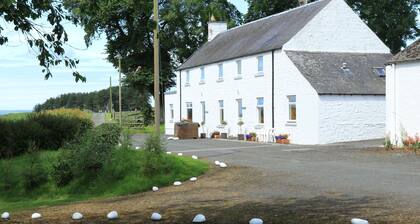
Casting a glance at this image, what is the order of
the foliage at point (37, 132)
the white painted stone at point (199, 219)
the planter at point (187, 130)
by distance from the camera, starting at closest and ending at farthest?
the white painted stone at point (199, 219)
the foliage at point (37, 132)
the planter at point (187, 130)

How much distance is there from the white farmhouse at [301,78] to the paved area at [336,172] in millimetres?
6333

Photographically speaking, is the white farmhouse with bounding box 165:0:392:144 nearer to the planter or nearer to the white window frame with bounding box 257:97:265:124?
the white window frame with bounding box 257:97:265:124

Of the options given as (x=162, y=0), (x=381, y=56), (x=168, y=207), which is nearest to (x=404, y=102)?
(x=381, y=56)

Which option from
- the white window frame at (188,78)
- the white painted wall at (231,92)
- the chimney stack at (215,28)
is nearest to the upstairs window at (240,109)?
the white painted wall at (231,92)

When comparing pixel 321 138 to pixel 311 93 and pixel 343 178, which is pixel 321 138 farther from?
pixel 343 178

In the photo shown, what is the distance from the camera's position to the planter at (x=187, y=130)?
3934 centimetres

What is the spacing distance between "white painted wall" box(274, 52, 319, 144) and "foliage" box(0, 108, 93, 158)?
13.1m

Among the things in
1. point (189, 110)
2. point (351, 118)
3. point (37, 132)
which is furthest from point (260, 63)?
point (37, 132)

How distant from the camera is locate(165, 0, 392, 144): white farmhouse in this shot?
3041 centimetres

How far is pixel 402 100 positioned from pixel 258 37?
14.9 meters

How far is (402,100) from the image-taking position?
82.4ft

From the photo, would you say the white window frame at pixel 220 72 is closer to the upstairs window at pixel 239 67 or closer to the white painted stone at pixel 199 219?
the upstairs window at pixel 239 67

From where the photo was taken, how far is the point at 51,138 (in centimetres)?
2023

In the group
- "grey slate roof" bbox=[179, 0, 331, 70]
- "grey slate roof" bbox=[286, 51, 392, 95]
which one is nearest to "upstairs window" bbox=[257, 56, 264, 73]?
"grey slate roof" bbox=[179, 0, 331, 70]
